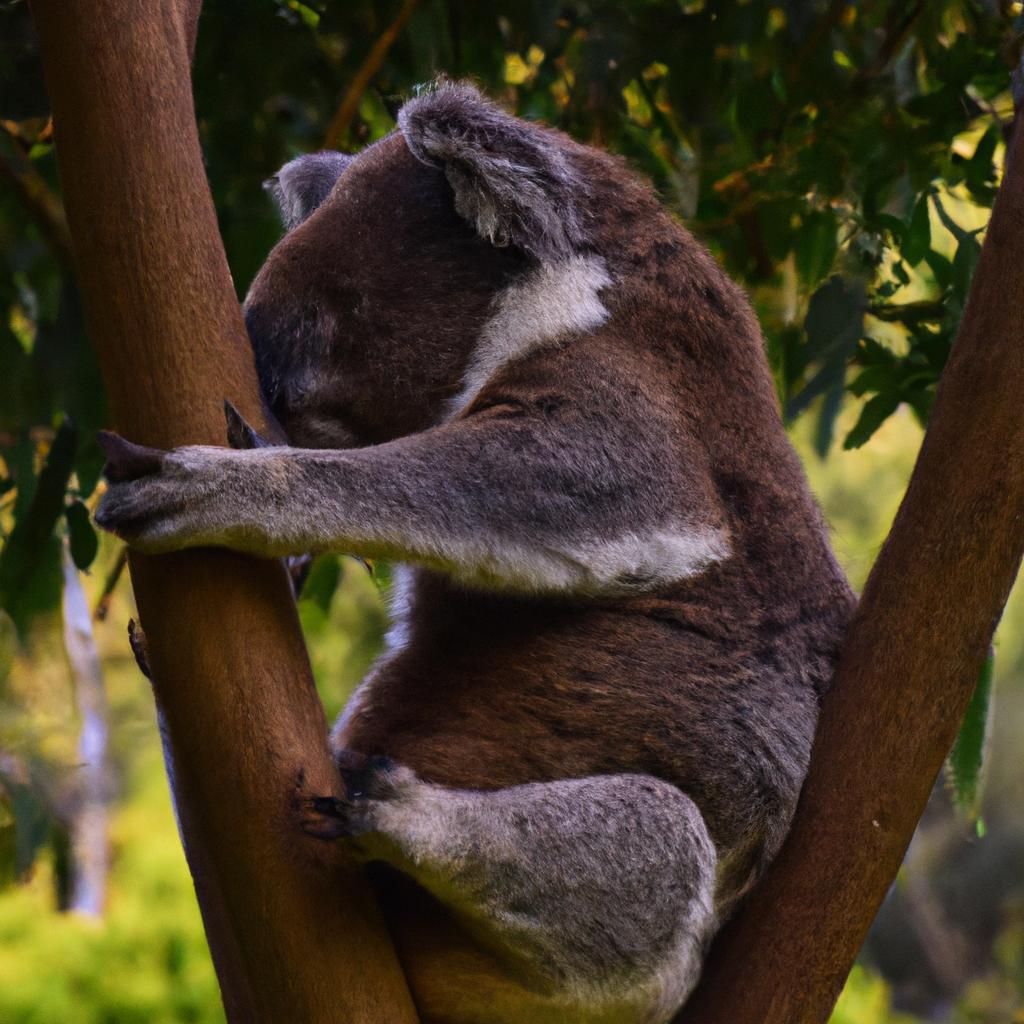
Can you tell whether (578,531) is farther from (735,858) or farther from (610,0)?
(610,0)

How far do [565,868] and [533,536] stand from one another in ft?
1.15

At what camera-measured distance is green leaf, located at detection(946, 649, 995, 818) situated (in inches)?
70.7

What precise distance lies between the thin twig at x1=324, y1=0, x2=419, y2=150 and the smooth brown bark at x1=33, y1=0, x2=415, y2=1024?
39.7 inches

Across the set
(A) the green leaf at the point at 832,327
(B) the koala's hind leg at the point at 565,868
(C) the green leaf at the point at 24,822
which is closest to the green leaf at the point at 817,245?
(A) the green leaf at the point at 832,327

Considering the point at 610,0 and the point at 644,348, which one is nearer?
the point at 644,348

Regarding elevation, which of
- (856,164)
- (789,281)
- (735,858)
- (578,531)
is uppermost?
(856,164)

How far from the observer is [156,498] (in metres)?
1.18

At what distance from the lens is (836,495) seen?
9.25 meters

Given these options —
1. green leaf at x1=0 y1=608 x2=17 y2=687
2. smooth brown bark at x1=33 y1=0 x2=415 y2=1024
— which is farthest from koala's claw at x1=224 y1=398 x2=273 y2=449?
green leaf at x1=0 y1=608 x2=17 y2=687

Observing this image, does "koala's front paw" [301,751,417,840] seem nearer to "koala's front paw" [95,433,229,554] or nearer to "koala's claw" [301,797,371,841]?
"koala's claw" [301,797,371,841]

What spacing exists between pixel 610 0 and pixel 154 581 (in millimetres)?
1537

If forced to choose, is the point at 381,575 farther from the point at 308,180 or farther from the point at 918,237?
the point at 918,237

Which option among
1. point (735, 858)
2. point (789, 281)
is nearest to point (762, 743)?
point (735, 858)

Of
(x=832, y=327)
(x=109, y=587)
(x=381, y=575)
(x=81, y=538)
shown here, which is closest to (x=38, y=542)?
(x=81, y=538)
